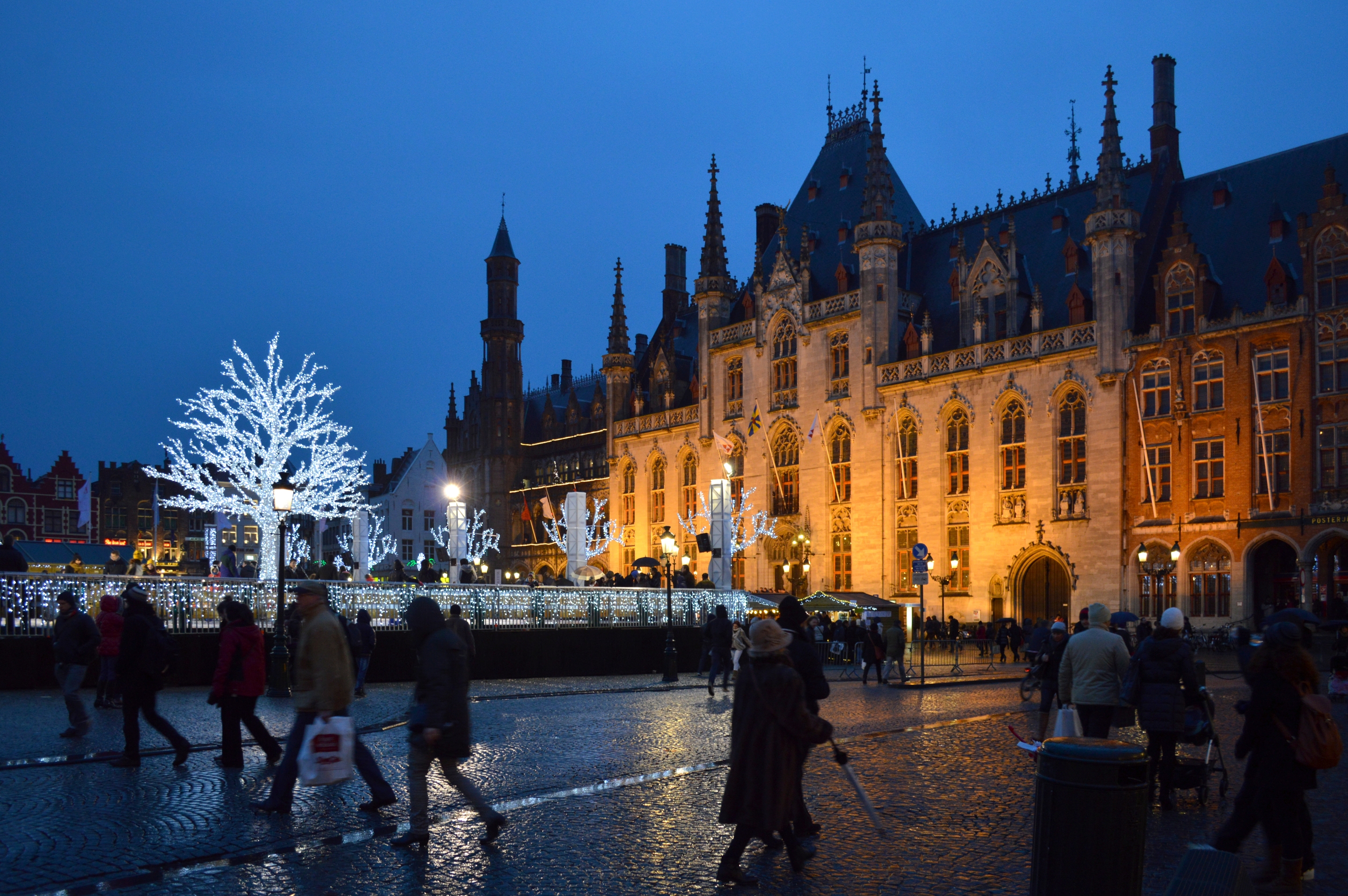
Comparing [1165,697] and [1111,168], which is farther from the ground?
[1111,168]

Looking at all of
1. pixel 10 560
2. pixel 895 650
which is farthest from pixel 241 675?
pixel 895 650

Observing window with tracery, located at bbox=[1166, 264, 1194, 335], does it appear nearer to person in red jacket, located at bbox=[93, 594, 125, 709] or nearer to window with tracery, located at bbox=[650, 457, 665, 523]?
window with tracery, located at bbox=[650, 457, 665, 523]

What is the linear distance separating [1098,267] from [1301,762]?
36122mm

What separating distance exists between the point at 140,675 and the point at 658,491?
46351 mm

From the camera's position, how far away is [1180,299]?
130 feet

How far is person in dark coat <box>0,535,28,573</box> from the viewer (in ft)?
66.6

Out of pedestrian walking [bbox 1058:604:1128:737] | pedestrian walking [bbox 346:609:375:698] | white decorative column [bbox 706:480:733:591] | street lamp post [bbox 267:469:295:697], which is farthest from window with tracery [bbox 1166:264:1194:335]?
pedestrian walking [bbox 1058:604:1128:737]

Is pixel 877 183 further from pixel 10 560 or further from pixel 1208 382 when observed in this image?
pixel 10 560

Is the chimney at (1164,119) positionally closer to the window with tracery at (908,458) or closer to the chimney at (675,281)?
the window with tracery at (908,458)

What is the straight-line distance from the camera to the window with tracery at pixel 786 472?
51.1 m

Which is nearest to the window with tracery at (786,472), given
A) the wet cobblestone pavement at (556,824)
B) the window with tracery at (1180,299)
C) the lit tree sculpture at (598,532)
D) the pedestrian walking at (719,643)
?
the lit tree sculpture at (598,532)

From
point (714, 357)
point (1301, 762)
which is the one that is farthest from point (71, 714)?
point (714, 357)

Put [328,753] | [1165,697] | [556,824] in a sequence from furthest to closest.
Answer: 1. [1165,697]
2. [556,824]
3. [328,753]

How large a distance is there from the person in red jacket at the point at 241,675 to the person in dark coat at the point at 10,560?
11.1m
